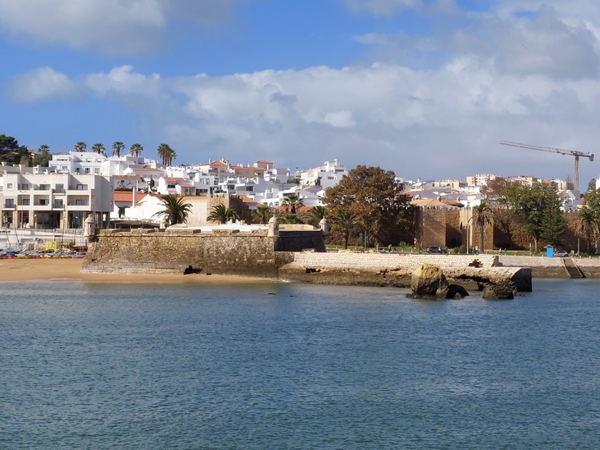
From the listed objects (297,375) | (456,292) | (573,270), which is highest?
(573,270)

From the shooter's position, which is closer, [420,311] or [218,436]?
[218,436]

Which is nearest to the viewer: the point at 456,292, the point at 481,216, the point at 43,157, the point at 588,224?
the point at 456,292

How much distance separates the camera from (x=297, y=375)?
2295 centimetres

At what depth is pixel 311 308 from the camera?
36594 mm

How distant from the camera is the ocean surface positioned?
17.8m

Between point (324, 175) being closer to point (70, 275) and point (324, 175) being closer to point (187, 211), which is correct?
point (187, 211)

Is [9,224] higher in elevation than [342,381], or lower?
higher

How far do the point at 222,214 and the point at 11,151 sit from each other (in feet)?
→ 214

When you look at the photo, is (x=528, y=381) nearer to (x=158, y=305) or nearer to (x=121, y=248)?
(x=158, y=305)

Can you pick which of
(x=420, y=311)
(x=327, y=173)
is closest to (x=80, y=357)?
(x=420, y=311)

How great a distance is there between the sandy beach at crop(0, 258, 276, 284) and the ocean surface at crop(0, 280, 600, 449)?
10191 millimetres

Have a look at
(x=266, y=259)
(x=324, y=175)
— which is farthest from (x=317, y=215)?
(x=324, y=175)

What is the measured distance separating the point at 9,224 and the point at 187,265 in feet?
114

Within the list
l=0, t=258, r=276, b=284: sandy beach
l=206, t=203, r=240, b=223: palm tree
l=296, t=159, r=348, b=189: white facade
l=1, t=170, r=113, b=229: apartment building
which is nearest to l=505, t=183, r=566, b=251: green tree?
l=206, t=203, r=240, b=223: palm tree
